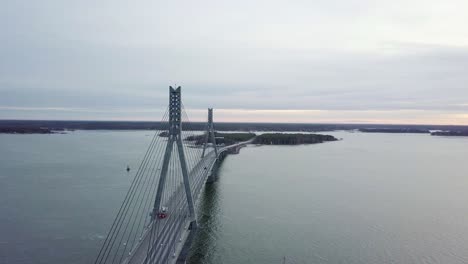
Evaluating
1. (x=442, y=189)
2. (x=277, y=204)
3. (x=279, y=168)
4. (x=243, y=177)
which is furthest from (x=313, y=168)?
(x=277, y=204)

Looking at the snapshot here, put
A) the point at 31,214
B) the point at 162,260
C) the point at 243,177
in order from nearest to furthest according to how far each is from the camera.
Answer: the point at 162,260, the point at 31,214, the point at 243,177

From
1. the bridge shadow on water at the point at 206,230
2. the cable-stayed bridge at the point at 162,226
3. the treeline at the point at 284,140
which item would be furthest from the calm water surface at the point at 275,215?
the treeline at the point at 284,140

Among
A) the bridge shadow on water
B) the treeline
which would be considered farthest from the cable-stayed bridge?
the treeline

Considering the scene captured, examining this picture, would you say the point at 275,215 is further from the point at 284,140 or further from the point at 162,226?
the point at 284,140

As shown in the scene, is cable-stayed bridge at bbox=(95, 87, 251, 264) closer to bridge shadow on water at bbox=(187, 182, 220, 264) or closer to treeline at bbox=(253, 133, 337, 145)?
bridge shadow on water at bbox=(187, 182, 220, 264)

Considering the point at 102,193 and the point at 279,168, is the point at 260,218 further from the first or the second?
the point at 279,168

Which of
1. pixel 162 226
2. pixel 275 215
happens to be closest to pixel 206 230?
pixel 162 226
